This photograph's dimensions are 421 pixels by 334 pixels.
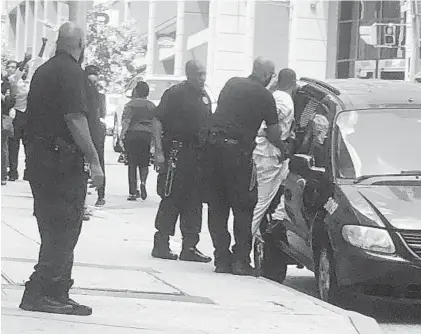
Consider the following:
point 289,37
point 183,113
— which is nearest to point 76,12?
point 183,113

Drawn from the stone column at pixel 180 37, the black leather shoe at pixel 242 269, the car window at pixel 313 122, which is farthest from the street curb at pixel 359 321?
the stone column at pixel 180 37

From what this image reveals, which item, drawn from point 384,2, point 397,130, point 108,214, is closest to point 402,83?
point 397,130

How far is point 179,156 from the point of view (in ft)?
36.4

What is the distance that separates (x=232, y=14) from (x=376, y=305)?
3948 cm

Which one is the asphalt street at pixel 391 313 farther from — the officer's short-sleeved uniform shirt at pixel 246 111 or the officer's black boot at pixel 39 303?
the officer's black boot at pixel 39 303

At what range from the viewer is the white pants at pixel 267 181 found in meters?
10.8

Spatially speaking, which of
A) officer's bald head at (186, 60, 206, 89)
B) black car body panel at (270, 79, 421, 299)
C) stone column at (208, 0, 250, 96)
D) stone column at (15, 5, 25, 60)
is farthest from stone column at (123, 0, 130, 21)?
black car body panel at (270, 79, 421, 299)

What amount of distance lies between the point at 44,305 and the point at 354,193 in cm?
267

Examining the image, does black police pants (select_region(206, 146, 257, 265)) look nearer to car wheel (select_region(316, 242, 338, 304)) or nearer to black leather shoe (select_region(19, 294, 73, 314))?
car wheel (select_region(316, 242, 338, 304))

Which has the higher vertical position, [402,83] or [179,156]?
[402,83]

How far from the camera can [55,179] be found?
7.51 m

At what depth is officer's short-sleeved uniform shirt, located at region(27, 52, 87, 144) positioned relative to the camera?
7395mm

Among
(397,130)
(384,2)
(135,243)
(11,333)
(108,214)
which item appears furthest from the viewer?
(384,2)

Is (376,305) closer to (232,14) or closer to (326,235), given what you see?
(326,235)
